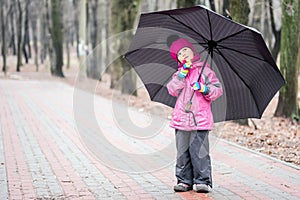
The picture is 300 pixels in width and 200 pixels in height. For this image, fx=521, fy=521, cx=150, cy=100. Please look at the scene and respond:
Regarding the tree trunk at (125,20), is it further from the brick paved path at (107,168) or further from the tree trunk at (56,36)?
the tree trunk at (56,36)

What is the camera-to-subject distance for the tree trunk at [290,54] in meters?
13.7

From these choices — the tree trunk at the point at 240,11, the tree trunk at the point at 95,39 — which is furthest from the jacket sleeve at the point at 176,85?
the tree trunk at the point at 95,39

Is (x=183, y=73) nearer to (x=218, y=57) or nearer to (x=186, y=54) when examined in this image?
(x=186, y=54)

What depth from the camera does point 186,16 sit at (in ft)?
18.9

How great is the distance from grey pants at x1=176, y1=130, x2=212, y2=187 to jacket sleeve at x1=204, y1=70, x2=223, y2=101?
451mm

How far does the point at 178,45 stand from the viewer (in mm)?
6105

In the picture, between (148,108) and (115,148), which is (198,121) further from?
(148,108)

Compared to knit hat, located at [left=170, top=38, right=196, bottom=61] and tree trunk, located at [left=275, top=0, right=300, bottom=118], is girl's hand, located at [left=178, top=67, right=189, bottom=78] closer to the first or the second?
knit hat, located at [left=170, top=38, right=196, bottom=61]

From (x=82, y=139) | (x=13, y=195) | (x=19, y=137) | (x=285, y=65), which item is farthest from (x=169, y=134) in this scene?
(x=13, y=195)

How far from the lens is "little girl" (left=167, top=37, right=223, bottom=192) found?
5.94m

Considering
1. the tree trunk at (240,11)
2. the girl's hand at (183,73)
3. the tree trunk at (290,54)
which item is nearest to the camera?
the girl's hand at (183,73)

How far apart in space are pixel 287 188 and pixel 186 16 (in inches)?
105

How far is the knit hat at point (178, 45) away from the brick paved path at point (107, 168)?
1693 mm

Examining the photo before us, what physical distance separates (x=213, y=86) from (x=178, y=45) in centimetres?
65
